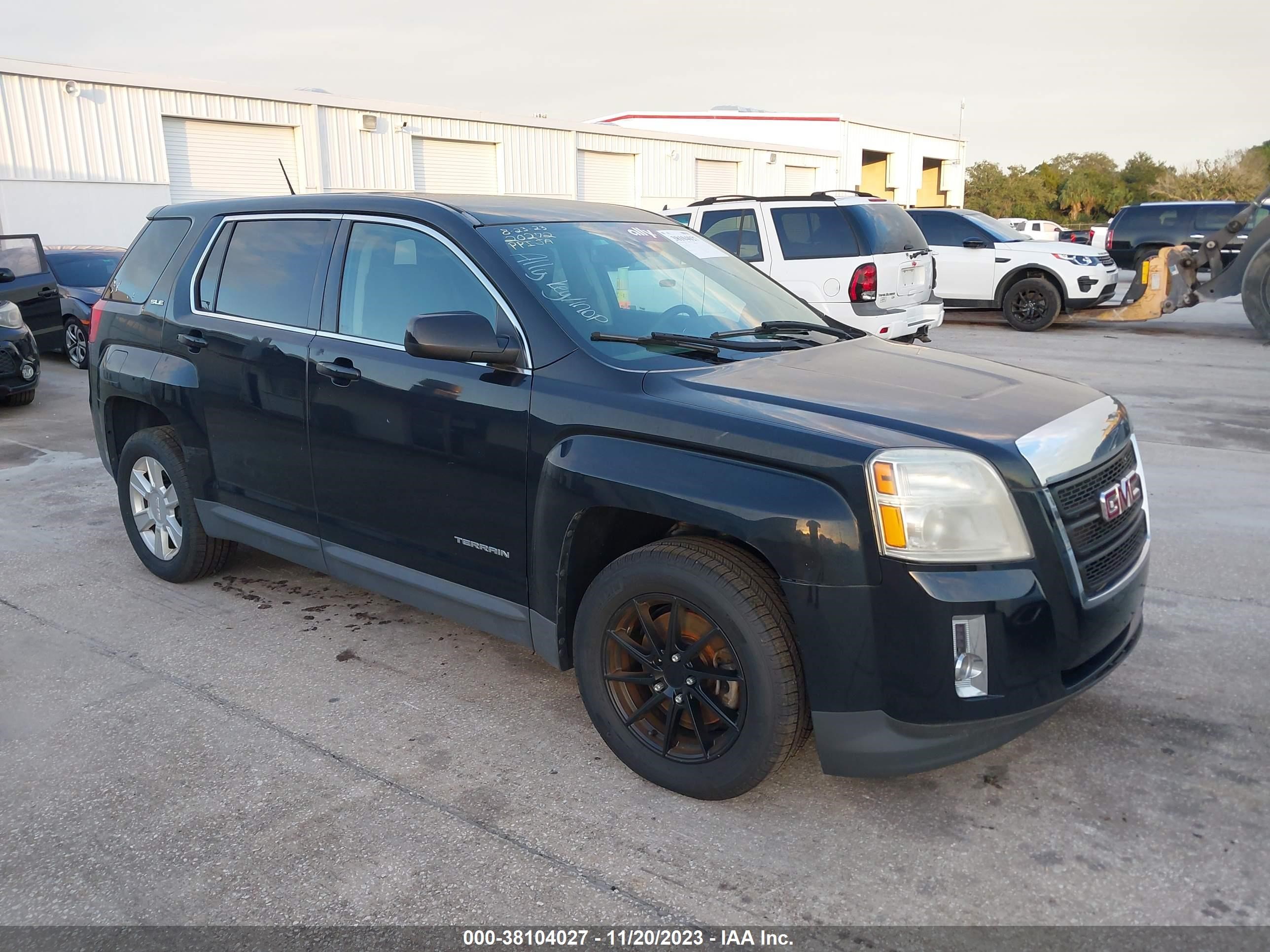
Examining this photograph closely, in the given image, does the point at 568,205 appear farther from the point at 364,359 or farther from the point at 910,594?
the point at 910,594

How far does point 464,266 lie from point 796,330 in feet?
4.36

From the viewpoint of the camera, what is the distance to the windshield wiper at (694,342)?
3.54 metres

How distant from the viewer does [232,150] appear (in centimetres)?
2162

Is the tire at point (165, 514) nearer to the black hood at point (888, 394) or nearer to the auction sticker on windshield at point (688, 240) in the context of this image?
the auction sticker on windshield at point (688, 240)

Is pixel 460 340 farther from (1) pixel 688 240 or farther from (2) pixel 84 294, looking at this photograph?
(2) pixel 84 294

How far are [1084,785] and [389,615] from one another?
2.99m

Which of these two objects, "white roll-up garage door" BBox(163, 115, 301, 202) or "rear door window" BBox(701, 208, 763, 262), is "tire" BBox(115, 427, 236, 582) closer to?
"rear door window" BBox(701, 208, 763, 262)

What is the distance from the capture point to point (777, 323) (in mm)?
4148

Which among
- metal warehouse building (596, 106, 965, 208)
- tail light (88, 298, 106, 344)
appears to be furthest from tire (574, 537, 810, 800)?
metal warehouse building (596, 106, 965, 208)

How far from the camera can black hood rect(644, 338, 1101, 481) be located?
9.64 ft

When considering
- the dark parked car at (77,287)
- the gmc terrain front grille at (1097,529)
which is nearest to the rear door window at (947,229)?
the dark parked car at (77,287)

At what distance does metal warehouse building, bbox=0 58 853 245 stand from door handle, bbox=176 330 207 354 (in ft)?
29.7

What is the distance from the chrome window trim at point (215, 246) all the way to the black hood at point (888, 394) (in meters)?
1.81

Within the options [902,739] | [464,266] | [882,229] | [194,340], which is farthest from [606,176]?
[902,739]
